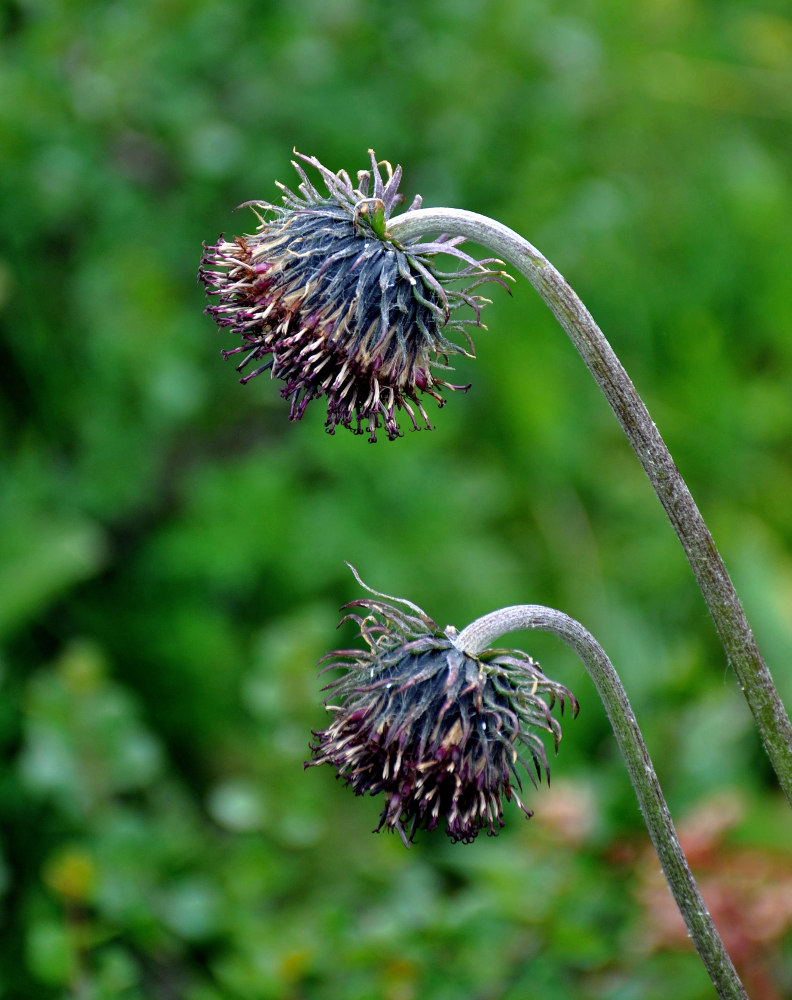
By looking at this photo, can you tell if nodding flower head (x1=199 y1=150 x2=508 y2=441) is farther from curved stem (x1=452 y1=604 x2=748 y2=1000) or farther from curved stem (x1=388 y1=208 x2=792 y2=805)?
curved stem (x1=452 y1=604 x2=748 y2=1000)

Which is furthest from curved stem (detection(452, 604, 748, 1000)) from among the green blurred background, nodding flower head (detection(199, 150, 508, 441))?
the green blurred background

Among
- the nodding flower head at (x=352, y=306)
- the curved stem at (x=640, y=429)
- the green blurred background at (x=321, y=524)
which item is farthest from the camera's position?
the green blurred background at (x=321, y=524)

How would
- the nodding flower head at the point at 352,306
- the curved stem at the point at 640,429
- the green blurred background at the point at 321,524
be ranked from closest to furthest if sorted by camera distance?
the curved stem at the point at 640,429, the nodding flower head at the point at 352,306, the green blurred background at the point at 321,524

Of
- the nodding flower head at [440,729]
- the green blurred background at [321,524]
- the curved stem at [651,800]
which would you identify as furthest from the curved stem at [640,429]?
the green blurred background at [321,524]

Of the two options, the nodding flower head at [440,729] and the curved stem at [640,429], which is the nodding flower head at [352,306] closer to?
the curved stem at [640,429]

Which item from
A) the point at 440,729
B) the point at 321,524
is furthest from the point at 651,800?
the point at 321,524

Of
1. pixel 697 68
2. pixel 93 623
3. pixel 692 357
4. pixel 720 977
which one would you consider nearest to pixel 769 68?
pixel 697 68

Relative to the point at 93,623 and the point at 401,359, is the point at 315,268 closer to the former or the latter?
the point at 401,359

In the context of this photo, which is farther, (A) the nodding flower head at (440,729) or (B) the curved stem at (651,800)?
(A) the nodding flower head at (440,729)
